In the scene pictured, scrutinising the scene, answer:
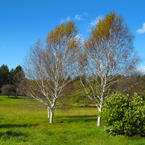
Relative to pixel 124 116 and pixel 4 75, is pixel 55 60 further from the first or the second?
pixel 4 75

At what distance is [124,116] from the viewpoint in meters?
7.49

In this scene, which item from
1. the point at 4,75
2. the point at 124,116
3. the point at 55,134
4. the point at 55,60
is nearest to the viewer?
the point at 124,116

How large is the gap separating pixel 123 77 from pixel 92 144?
30.7ft

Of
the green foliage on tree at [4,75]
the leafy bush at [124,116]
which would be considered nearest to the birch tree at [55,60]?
the leafy bush at [124,116]

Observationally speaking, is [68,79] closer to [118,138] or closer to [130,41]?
[130,41]

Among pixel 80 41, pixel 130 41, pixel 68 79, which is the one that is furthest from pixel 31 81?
pixel 130 41

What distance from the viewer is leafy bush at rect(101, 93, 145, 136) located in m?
7.18

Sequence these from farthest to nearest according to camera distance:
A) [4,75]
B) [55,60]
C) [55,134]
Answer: [4,75] → [55,60] → [55,134]

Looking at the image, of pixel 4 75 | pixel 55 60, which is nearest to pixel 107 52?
pixel 55 60

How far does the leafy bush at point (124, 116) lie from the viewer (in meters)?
7.18

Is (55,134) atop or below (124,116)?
below

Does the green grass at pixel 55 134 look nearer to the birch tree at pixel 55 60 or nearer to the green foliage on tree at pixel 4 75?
the birch tree at pixel 55 60

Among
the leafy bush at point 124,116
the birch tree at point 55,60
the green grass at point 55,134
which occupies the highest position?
the birch tree at point 55,60

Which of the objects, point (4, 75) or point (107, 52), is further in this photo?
point (4, 75)
